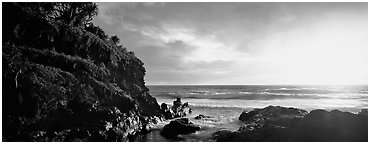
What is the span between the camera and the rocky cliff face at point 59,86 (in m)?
19.2

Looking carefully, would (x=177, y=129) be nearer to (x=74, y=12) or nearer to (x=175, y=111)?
(x=175, y=111)

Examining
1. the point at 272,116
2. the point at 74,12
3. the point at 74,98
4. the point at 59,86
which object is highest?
the point at 74,12

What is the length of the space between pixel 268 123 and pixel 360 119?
22.8ft

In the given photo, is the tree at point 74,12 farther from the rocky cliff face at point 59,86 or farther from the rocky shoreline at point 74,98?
the rocky cliff face at point 59,86

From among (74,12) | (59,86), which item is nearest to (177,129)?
(59,86)

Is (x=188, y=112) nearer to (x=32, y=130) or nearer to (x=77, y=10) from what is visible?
(x=77, y=10)

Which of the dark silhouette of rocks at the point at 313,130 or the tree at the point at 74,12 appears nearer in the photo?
the dark silhouette of rocks at the point at 313,130

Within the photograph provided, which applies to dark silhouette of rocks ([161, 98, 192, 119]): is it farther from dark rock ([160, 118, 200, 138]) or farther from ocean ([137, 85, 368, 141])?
dark rock ([160, 118, 200, 138])

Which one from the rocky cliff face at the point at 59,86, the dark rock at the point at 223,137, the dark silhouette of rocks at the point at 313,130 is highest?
the rocky cliff face at the point at 59,86

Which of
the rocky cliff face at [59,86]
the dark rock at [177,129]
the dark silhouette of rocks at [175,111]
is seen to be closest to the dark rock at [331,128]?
the dark rock at [177,129]

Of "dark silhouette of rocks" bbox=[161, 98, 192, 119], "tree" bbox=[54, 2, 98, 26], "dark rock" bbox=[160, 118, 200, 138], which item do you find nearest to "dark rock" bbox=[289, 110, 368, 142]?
"dark rock" bbox=[160, 118, 200, 138]

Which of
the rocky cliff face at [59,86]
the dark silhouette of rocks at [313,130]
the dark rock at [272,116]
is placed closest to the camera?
the dark silhouette of rocks at [313,130]

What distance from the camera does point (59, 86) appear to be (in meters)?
21.6

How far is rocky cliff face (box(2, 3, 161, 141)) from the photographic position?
62.8 ft
